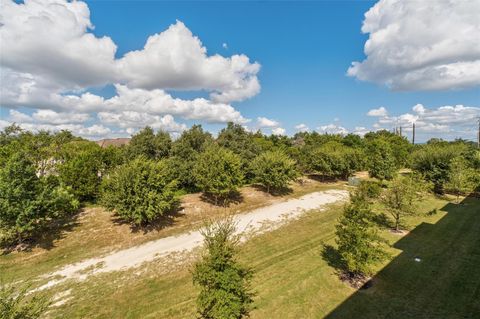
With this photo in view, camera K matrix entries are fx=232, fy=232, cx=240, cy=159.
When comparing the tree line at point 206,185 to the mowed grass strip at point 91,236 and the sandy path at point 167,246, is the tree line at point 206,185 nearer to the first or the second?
the mowed grass strip at point 91,236

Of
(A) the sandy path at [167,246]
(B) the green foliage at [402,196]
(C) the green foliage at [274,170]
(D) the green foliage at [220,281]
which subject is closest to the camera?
(D) the green foliage at [220,281]

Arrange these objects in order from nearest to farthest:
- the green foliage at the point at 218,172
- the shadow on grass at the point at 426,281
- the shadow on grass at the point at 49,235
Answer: the shadow on grass at the point at 426,281
the shadow on grass at the point at 49,235
the green foliage at the point at 218,172

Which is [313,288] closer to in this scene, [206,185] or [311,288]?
[311,288]

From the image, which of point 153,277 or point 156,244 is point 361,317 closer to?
point 153,277

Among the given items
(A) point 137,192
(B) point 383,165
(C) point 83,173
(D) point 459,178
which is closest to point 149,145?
(C) point 83,173

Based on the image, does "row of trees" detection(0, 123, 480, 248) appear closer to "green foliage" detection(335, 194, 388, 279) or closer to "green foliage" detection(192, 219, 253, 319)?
"green foliage" detection(192, 219, 253, 319)

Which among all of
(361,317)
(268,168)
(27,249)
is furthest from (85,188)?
(361,317)

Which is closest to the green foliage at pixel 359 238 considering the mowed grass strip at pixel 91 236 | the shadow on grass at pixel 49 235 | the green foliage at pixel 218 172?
the mowed grass strip at pixel 91 236
